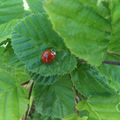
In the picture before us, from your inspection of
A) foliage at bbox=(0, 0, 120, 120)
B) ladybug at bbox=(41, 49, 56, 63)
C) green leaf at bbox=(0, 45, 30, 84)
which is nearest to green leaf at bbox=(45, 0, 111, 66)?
foliage at bbox=(0, 0, 120, 120)

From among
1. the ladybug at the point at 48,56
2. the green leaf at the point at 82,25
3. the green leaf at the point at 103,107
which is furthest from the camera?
the green leaf at the point at 103,107

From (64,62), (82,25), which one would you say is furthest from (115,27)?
(64,62)

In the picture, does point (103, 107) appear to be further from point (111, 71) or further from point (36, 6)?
point (36, 6)

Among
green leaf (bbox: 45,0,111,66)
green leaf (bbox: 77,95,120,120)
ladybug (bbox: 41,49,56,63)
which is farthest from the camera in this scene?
green leaf (bbox: 77,95,120,120)

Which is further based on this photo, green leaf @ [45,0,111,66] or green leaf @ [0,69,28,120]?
green leaf @ [0,69,28,120]

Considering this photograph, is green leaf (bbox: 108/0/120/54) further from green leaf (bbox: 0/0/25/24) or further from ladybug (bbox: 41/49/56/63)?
green leaf (bbox: 0/0/25/24)

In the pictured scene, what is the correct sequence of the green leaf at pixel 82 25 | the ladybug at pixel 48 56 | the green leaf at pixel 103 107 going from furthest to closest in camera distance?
the green leaf at pixel 103 107
the ladybug at pixel 48 56
the green leaf at pixel 82 25

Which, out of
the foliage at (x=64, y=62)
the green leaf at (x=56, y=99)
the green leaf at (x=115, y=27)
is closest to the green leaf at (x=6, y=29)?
the foliage at (x=64, y=62)

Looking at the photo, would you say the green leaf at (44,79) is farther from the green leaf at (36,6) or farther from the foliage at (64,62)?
the green leaf at (36,6)
